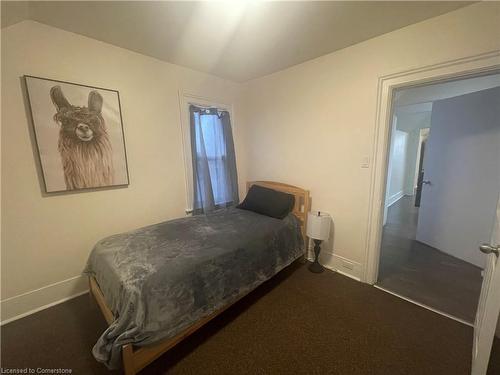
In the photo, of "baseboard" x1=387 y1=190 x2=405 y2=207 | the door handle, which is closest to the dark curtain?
the door handle

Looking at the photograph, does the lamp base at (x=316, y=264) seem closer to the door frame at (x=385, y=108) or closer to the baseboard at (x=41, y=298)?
the door frame at (x=385, y=108)

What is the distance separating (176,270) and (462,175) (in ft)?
11.3

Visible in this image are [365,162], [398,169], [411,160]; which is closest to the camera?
[365,162]

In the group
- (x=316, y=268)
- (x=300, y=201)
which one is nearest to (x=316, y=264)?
(x=316, y=268)

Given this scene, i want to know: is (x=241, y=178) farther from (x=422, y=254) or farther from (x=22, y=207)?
(x=422, y=254)

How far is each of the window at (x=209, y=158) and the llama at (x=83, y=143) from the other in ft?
2.91

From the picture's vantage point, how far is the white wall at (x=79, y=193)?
5.45ft

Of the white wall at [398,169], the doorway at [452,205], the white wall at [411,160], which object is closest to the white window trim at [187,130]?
the doorway at [452,205]

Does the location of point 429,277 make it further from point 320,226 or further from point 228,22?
point 228,22

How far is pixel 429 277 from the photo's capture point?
90.2 inches

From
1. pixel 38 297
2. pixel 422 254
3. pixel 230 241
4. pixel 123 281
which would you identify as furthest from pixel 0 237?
pixel 422 254

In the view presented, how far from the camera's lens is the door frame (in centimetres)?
154

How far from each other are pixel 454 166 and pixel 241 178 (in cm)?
288

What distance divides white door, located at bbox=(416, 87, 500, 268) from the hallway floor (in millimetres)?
222
